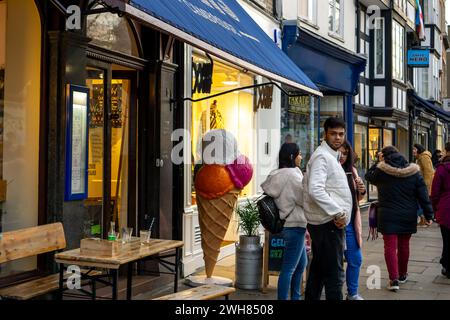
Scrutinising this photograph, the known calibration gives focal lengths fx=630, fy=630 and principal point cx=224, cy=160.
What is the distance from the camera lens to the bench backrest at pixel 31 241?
5.43m

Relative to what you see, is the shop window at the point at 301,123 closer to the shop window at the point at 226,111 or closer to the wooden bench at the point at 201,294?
the shop window at the point at 226,111

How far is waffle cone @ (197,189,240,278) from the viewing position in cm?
778

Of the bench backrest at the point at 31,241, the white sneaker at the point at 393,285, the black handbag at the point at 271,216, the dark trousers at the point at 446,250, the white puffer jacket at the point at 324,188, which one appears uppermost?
the white puffer jacket at the point at 324,188

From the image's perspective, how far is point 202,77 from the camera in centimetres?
958

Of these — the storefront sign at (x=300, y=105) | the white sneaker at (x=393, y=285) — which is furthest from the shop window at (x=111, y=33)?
the storefront sign at (x=300, y=105)

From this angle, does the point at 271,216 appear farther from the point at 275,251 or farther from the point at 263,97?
the point at 263,97

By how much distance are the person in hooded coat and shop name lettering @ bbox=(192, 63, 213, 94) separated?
11.9 feet

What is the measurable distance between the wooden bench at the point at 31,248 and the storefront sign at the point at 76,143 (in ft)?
1.67

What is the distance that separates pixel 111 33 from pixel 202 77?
7.65ft

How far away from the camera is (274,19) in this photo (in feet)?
41.4

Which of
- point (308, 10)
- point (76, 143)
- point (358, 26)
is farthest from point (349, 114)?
point (76, 143)

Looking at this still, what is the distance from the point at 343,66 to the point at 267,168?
6.10m

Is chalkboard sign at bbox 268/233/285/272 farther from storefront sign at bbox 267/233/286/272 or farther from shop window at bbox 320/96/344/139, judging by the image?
shop window at bbox 320/96/344/139
